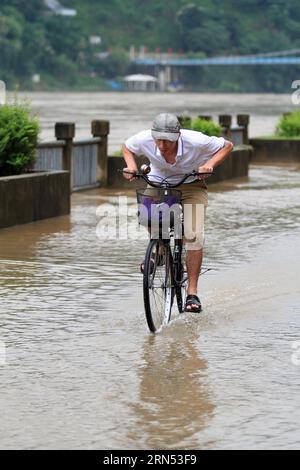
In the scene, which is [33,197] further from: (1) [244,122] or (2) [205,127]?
(1) [244,122]

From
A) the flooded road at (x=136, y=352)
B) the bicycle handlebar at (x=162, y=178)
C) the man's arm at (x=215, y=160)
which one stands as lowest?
the flooded road at (x=136, y=352)

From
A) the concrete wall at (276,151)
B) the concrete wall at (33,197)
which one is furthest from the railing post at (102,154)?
the concrete wall at (276,151)

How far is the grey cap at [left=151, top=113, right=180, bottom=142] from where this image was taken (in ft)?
29.1

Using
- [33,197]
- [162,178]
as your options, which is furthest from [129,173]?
[33,197]

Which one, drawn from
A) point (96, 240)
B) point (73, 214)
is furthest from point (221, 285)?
point (73, 214)

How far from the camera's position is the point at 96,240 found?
14.1 metres

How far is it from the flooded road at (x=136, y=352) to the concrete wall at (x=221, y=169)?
671cm

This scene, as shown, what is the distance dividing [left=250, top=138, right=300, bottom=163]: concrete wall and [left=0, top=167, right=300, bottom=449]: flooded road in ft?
49.8

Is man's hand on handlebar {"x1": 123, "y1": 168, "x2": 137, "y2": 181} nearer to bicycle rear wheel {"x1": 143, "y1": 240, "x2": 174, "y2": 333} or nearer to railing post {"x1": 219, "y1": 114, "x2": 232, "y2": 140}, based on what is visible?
bicycle rear wheel {"x1": 143, "y1": 240, "x2": 174, "y2": 333}

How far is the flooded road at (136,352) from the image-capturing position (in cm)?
661

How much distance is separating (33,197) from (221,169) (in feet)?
25.8

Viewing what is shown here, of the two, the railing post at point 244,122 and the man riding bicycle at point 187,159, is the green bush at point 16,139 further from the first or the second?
the railing post at point 244,122

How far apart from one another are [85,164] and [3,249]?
7440 mm
